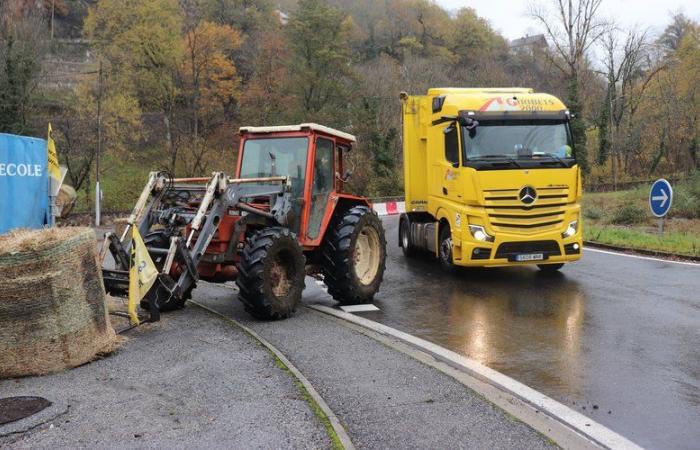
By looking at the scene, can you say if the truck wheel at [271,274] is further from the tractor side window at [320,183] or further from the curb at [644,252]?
the curb at [644,252]

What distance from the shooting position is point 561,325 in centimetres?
794

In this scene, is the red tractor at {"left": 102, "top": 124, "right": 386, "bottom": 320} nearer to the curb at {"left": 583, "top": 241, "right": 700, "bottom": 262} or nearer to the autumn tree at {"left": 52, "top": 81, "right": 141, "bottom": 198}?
the curb at {"left": 583, "top": 241, "right": 700, "bottom": 262}

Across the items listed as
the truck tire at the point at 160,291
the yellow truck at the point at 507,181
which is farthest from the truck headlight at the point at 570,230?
the truck tire at the point at 160,291

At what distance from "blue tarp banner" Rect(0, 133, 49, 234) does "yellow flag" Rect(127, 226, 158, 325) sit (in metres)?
8.52

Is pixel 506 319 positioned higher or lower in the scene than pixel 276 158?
lower

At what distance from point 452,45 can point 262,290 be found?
3000 inches

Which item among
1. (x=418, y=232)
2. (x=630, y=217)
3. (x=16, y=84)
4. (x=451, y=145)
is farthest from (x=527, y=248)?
(x=16, y=84)

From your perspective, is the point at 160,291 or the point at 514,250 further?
the point at 514,250

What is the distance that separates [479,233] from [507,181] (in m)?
0.97

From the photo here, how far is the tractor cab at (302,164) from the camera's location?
30.3ft

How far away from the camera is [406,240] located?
14852mm

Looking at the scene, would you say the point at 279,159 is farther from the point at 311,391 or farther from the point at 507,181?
the point at 311,391

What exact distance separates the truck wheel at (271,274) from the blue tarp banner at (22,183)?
835 centimetres

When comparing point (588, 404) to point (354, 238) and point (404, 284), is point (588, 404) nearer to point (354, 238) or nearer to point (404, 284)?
point (354, 238)
